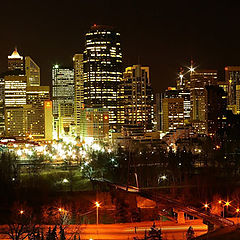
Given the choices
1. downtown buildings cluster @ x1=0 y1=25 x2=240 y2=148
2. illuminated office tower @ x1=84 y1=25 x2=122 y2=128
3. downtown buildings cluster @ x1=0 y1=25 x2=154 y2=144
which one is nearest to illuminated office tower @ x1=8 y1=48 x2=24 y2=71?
downtown buildings cluster @ x1=0 y1=25 x2=240 y2=148

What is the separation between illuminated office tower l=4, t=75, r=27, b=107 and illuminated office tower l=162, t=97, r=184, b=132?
14301mm

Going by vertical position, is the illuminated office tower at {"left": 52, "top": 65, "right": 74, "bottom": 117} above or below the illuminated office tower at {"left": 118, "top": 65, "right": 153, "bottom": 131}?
above

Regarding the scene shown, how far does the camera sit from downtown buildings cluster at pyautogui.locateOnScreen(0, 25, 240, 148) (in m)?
38.4

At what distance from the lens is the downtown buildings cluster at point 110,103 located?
38375mm

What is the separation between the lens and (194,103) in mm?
49094

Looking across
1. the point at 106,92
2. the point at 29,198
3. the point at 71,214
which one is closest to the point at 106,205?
the point at 71,214

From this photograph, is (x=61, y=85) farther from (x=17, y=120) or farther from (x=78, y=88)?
(x=17, y=120)

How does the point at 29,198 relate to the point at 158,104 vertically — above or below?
below

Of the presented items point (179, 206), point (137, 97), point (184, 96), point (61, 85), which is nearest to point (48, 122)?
point (137, 97)

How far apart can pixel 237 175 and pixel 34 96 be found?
3430cm

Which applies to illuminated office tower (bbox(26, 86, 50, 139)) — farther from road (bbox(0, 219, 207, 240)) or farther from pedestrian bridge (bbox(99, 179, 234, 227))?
road (bbox(0, 219, 207, 240))

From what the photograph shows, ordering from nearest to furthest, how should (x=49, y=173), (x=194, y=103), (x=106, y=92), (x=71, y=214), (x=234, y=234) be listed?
1. (x=234, y=234)
2. (x=71, y=214)
3. (x=49, y=173)
4. (x=106, y=92)
5. (x=194, y=103)

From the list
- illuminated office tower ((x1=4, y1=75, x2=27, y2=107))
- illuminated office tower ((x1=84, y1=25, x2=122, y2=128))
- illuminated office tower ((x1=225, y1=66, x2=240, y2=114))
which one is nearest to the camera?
illuminated office tower ((x1=84, y1=25, x2=122, y2=128))

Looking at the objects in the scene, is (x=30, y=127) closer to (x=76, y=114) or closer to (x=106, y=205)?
(x=76, y=114)
